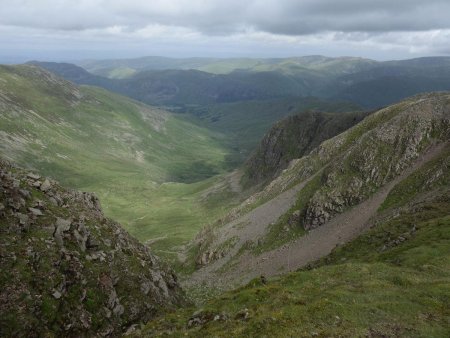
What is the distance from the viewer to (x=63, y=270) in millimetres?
42875

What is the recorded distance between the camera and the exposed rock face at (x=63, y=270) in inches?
1485

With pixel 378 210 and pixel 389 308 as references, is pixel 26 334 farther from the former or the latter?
pixel 378 210

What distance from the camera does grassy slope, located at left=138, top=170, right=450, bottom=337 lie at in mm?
35219

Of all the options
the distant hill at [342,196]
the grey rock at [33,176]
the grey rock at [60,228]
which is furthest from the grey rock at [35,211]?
the distant hill at [342,196]

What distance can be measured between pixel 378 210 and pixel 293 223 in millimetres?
26638

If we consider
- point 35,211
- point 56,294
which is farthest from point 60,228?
point 56,294

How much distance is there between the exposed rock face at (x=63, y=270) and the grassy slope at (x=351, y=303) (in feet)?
19.5

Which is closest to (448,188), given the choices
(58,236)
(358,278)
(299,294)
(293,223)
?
(293,223)

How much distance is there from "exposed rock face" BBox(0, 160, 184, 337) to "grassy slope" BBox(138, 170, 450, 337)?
5.95 meters

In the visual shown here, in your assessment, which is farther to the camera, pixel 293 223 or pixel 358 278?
pixel 293 223

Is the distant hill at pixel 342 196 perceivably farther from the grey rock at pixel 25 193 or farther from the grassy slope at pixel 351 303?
the grey rock at pixel 25 193

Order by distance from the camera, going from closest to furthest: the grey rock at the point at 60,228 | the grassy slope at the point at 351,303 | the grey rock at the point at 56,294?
the grassy slope at the point at 351,303, the grey rock at the point at 56,294, the grey rock at the point at 60,228

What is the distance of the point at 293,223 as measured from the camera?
12588cm

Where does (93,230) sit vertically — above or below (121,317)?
above
